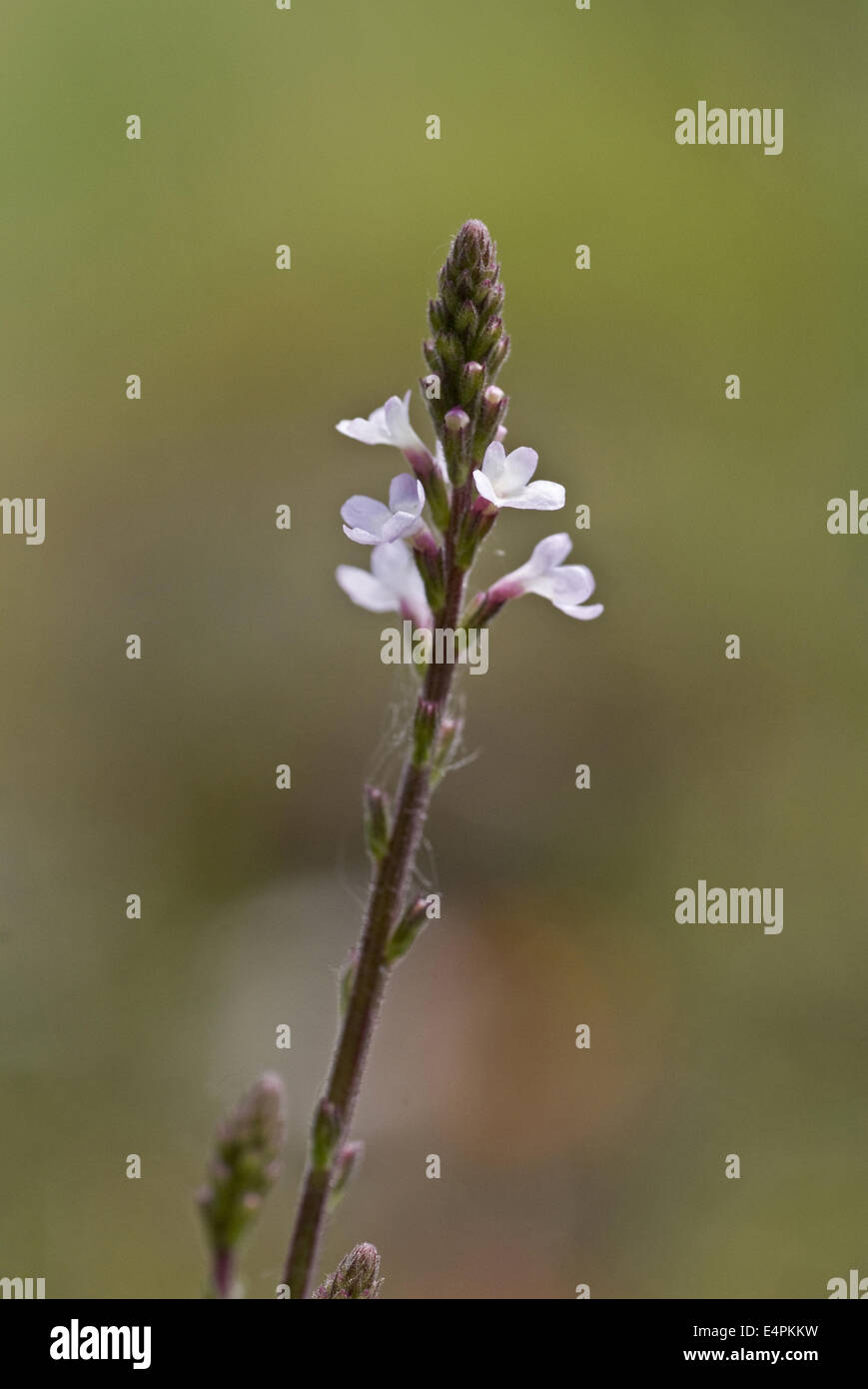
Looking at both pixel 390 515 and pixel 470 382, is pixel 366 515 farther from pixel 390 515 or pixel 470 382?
pixel 470 382

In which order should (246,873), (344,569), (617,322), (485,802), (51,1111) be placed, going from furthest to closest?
(617,322), (485,802), (246,873), (51,1111), (344,569)

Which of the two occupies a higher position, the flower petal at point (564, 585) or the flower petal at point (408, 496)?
the flower petal at point (408, 496)

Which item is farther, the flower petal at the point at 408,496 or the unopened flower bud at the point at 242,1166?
the flower petal at the point at 408,496

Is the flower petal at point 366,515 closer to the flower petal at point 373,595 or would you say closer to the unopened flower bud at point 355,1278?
the flower petal at point 373,595

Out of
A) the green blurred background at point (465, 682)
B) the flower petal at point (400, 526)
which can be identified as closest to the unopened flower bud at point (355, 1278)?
the flower petal at point (400, 526)

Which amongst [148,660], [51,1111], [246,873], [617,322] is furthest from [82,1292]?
[617,322]

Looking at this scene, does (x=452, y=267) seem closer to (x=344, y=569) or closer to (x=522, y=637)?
(x=344, y=569)

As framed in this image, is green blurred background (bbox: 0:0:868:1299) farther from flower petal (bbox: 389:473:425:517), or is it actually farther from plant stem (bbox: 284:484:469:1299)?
flower petal (bbox: 389:473:425:517)
